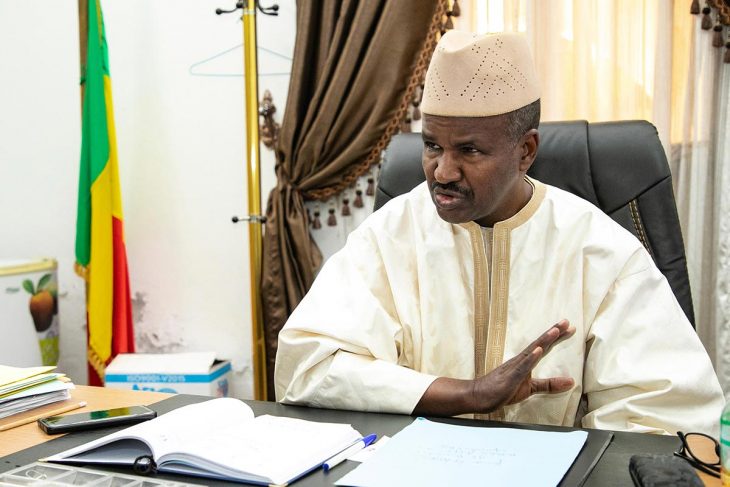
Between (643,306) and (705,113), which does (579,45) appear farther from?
(643,306)

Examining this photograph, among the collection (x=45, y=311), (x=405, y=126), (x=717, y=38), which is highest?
(x=717, y=38)

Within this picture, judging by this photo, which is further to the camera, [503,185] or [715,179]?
[715,179]

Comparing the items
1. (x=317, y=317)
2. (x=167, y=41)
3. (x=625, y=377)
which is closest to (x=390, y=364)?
(x=317, y=317)

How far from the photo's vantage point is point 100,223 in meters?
2.89

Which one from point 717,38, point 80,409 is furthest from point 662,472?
point 717,38

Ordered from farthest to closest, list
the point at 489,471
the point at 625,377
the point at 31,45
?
the point at 31,45
the point at 625,377
the point at 489,471

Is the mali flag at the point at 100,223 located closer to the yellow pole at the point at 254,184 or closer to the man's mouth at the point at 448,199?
the yellow pole at the point at 254,184

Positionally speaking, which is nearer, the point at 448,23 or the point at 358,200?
the point at 448,23

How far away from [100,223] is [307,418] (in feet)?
6.37

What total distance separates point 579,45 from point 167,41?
160 cm

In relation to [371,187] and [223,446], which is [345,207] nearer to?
[371,187]

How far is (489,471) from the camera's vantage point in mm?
926

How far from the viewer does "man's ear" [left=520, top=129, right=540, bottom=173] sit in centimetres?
156

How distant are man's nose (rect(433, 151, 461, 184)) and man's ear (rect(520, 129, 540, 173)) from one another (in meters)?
0.18
